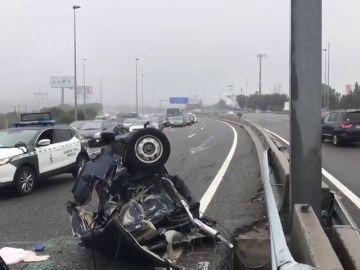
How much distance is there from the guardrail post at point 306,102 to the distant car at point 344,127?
19.5 m

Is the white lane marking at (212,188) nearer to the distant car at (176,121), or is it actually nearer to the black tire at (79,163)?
the black tire at (79,163)

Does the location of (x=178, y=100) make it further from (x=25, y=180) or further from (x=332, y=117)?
(x=25, y=180)

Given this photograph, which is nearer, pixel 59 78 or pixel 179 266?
pixel 179 266

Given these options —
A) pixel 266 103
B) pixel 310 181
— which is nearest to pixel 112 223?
pixel 310 181

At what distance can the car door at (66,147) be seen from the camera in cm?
1364

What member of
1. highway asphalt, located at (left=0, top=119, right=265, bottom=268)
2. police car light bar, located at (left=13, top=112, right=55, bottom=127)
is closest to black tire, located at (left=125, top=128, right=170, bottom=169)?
highway asphalt, located at (left=0, top=119, right=265, bottom=268)

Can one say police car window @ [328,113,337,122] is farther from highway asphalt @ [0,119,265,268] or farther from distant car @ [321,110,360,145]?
highway asphalt @ [0,119,265,268]

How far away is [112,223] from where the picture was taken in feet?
18.8

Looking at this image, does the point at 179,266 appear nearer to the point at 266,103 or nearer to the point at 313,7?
the point at 313,7

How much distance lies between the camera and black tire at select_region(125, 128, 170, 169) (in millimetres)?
6770

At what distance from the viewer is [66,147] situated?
13961mm

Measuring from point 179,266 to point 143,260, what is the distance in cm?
38

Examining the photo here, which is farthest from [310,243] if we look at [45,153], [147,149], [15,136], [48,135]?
[48,135]

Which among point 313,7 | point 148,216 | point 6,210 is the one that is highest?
point 313,7
